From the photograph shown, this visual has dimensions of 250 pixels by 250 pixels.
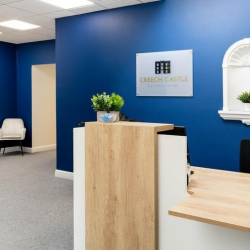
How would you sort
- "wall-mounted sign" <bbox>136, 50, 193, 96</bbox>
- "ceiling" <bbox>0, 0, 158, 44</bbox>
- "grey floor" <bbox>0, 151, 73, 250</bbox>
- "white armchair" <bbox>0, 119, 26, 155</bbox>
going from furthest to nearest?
1. "white armchair" <bbox>0, 119, 26, 155</bbox>
2. "ceiling" <bbox>0, 0, 158, 44</bbox>
3. "wall-mounted sign" <bbox>136, 50, 193, 96</bbox>
4. "grey floor" <bbox>0, 151, 73, 250</bbox>

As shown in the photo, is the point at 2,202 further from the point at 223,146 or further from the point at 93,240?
the point at 223,146

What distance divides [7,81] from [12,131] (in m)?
1.07

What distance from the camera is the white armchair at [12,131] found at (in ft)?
19.6

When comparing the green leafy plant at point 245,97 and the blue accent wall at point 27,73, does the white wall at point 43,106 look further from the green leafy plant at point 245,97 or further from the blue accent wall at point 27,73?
the green leafy plant at point 245,97

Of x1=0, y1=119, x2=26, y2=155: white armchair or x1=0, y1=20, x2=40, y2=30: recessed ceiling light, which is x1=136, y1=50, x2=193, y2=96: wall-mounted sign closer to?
x1=0, y1=20, x2=40, y2=30: recessed ceiling light

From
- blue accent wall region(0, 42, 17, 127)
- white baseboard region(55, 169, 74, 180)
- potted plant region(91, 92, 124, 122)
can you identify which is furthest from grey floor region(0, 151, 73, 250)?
blue accent wall region(0, 42, 17, 127)

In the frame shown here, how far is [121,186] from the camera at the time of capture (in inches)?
68.7

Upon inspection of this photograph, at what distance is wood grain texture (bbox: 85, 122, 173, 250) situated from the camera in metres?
1.65

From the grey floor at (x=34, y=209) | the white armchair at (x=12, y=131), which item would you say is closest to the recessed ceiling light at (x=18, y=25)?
the white armchair at (x=12, y=131)

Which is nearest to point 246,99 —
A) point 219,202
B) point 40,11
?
point 219,202

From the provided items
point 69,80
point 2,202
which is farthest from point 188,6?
point 2,202

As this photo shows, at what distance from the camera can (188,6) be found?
3.30m

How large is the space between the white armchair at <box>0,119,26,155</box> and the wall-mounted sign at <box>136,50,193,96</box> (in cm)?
335

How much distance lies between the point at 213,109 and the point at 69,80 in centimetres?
215
